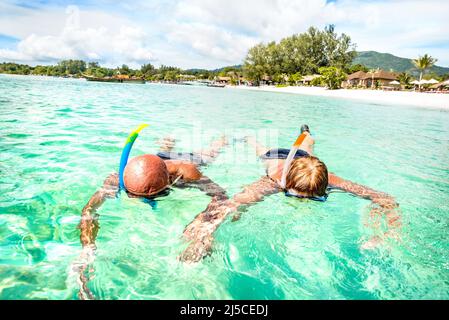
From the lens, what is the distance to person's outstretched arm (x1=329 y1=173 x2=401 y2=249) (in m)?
2.82

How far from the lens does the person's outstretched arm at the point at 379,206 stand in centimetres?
282

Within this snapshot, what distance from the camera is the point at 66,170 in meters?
4.34

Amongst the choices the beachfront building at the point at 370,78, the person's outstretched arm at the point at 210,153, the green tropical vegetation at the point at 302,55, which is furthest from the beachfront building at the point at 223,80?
the person's outstretched arm at the point at 210,153

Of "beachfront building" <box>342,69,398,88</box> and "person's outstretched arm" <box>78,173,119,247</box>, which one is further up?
"beachfront building" <box>342,69,398,88</box>

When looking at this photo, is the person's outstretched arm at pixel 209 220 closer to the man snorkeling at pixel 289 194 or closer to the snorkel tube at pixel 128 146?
the man snorkeling at pixel 289 194

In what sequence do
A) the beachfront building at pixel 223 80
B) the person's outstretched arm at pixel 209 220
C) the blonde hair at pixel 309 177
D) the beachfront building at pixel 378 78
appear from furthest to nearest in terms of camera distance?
the beachfront building at pixel 223 80, the beachfront building at pixel 378 78, the blonde hair at pixel 309 177, the person's outstretched arm at pixel 209 220

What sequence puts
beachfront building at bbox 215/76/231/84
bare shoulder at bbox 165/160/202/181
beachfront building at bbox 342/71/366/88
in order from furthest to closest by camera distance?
beachfront building at bbox 215/76/231/84
beachfront building at bbox 342/71/366/88
bare shoulder at bbox 165/160/202/181

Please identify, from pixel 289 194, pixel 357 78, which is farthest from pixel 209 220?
pixel 357 78

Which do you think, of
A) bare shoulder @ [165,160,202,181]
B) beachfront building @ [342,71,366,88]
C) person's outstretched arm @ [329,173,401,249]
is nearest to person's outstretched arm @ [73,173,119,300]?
bare shoulder @ [165,160,202,181]

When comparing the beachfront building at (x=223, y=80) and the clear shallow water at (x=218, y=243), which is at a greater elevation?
the beachfront building at (x=223, y=80)

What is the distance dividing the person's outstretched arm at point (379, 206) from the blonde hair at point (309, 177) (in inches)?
25.9

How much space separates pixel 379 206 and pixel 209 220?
2223mm

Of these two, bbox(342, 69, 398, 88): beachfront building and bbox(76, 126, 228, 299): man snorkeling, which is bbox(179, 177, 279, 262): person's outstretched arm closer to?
bbox(76, 126, 228, 299): man snorkeling

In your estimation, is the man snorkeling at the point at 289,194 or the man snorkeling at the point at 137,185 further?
the man snorkeling at the point at 289,194
